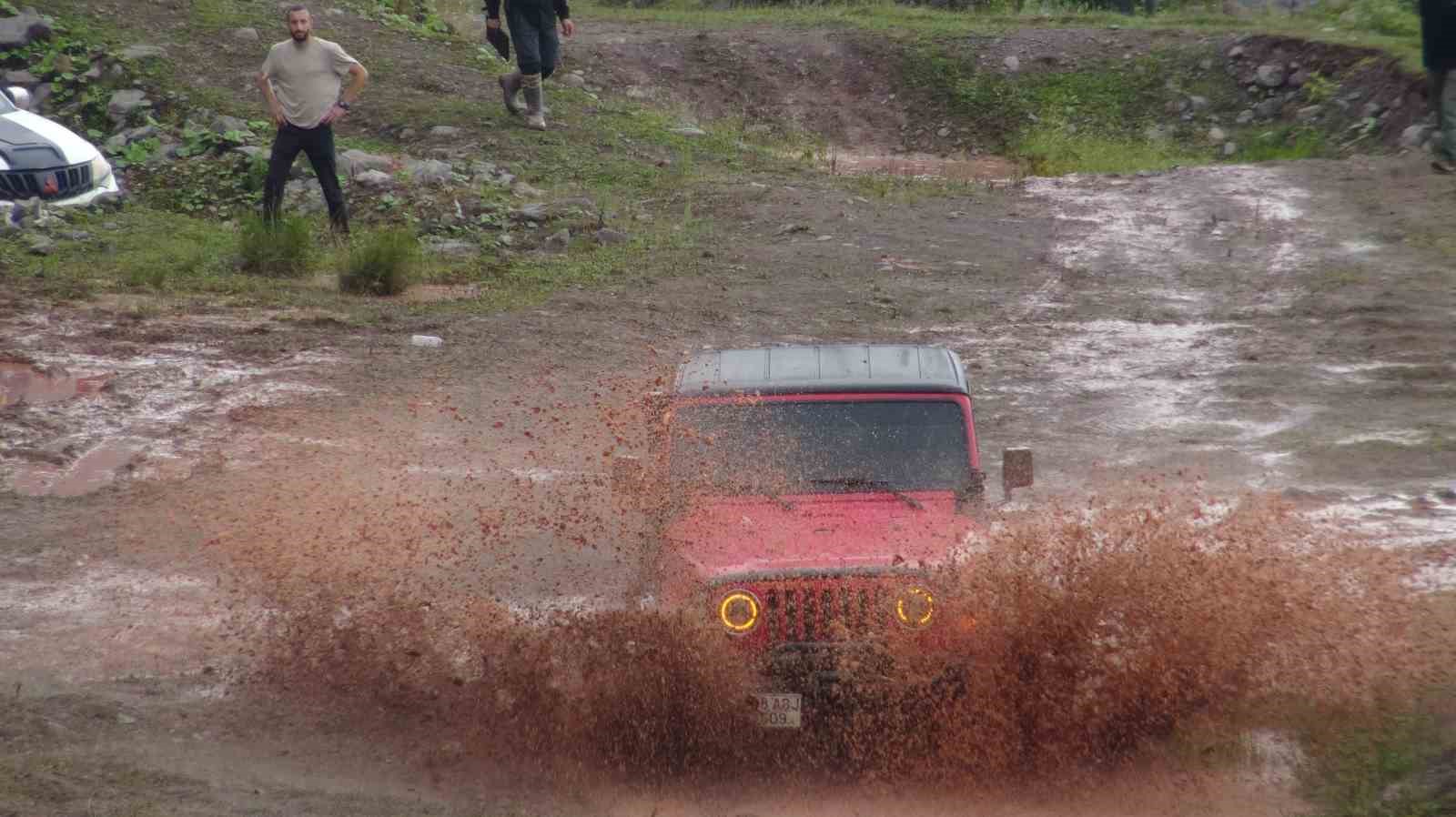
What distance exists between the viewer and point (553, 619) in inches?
235

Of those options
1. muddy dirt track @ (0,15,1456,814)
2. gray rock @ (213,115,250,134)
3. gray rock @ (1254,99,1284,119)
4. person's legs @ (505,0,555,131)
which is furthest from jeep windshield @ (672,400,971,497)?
gray rock @ (1254,99,1284,119)

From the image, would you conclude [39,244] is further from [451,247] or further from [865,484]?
[865,484]

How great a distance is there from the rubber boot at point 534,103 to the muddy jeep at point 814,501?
9.78 metres

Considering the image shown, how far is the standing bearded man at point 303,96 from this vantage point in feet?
37.9

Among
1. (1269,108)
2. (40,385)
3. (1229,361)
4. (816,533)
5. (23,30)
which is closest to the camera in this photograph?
(816,533)

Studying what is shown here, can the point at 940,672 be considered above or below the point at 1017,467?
below

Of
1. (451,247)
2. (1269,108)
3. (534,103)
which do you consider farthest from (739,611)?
(1269,108)

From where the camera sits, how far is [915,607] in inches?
205

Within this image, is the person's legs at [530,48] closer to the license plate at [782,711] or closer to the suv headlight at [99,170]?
the suv headlight at [99,170]

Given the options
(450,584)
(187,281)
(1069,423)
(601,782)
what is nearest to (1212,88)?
(1069,423)

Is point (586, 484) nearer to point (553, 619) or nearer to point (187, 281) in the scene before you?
point (553, 619)

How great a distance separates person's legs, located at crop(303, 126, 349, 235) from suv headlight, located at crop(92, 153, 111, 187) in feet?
6.41

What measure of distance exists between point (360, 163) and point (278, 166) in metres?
2.00

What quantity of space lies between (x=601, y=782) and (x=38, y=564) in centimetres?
325
